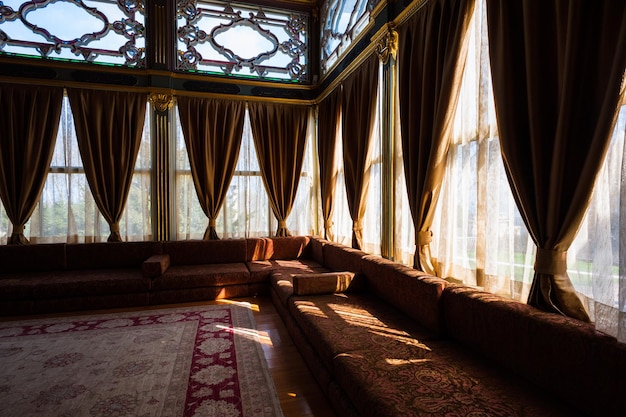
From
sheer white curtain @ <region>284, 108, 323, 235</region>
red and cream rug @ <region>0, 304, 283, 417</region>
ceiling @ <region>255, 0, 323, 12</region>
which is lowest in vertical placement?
red and cream rug @ <region>0, 304, 283, 417</region>

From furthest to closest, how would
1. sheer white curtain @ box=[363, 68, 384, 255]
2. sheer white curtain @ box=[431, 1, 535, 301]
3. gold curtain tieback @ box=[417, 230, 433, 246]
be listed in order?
sheer white curtain @ box=[363, 68, 384, 255], gold curtain tieback @ box=[417, 230, 433, 246], sheer white curtain @ box=[431, 1, 535, 301]

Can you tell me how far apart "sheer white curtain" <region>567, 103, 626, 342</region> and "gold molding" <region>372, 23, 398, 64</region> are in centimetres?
204

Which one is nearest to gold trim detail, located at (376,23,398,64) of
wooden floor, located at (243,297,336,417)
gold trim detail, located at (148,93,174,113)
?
wooden floor, located at (243,297,336,417)

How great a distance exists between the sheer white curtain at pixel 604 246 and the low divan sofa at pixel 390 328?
129 millimetres

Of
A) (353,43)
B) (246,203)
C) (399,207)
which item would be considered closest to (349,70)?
(353,43)

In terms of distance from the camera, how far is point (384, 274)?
275 cm

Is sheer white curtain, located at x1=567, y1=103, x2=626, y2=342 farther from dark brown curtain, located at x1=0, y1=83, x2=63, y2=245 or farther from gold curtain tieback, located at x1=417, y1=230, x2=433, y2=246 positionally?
dark brown curtain, located at x1=0, y1=83, x2=63, y2=245

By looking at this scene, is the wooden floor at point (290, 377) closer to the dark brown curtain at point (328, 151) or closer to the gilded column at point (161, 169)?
the dark brown curtain at point (328, 151)

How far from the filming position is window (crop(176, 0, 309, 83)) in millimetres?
4918

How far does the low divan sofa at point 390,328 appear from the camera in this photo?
1.36 meters

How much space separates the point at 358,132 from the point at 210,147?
2289 mm

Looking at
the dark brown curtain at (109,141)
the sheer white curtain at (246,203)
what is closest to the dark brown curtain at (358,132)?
the sheer white curtain at (246,203)

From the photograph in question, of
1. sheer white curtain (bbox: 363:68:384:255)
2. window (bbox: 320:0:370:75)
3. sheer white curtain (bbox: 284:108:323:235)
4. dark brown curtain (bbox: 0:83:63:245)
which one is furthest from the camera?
sheer white curtain (bbox: 284:108:323:235)

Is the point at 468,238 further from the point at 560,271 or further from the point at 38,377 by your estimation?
the point at 38,377
